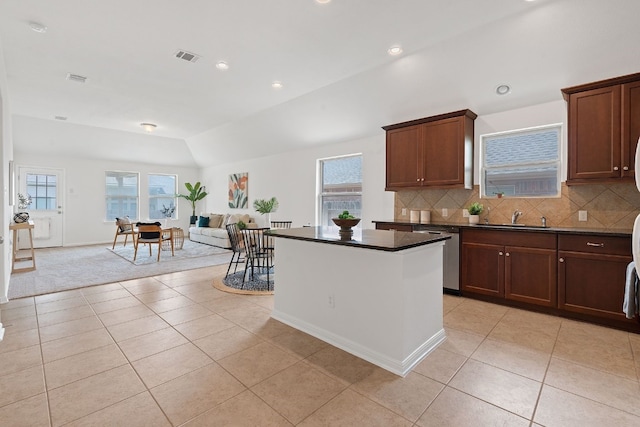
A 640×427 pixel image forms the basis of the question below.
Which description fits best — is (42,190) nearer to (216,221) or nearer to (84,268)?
(84,268)

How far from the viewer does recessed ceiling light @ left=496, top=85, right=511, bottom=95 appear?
3.65 meters

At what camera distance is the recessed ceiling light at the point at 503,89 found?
3651 millimetres

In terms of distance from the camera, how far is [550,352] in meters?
2.44

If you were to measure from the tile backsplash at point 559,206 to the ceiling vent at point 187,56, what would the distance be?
3.59 meters

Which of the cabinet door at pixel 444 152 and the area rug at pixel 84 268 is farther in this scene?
the area rug at pixel 84 268

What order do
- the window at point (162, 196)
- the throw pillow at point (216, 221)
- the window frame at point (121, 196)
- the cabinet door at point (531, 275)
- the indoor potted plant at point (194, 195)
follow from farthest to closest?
the indoor potted plant at point (194, 195)
the window at point (162, 196)
the throw pillow at point (216, 221)
the window frame at point (121, 196)
the cabinet door at point (531, 275)

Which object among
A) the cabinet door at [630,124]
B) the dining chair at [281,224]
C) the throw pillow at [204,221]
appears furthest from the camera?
the throw pillow at [204,221]

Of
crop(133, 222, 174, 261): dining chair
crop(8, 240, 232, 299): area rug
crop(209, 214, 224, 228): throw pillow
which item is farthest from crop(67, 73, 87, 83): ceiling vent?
crop(209, 214, 224, 228): throw pillow

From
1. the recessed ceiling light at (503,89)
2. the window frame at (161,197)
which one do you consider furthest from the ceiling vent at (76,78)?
the recessed ceiling light at (503,89)

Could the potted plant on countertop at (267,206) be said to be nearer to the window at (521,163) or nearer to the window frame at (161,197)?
the window frame at (161,197)

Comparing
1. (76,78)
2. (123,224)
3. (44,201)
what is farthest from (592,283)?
(44,201)

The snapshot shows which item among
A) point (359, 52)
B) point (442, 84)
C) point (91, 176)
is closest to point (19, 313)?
point (359, 52)

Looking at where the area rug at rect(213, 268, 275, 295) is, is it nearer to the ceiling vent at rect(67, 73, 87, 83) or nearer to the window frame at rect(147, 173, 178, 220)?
the ceiling vent at rect(67, 73, 87, 83)

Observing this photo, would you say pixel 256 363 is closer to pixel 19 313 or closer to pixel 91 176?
pixel 19 313
